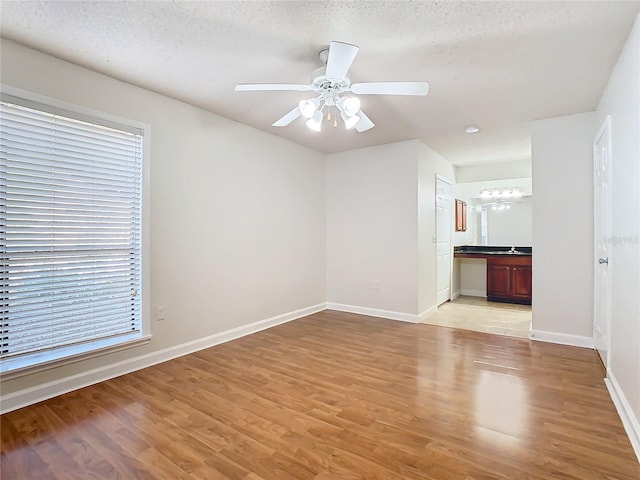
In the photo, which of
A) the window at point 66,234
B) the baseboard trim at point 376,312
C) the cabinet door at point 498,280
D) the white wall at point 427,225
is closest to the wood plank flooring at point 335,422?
the window at point 66,234

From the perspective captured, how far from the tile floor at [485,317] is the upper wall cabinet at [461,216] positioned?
1.44 m

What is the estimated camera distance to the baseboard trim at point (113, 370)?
2244mm

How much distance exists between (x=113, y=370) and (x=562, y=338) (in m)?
4.42

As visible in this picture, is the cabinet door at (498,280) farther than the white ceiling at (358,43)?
Yes

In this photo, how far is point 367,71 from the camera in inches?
100

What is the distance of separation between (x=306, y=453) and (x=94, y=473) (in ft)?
3.48

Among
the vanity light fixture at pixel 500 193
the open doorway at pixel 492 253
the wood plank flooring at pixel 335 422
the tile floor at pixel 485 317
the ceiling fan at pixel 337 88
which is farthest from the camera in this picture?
the vanity light fixture at pixel 500 193

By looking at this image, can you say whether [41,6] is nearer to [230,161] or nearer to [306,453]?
[230,161]

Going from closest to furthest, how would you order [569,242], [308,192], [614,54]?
[614,54] < [569,242] < [308,192]

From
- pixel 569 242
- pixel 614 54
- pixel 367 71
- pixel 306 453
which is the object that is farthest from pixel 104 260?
pixel 569 242

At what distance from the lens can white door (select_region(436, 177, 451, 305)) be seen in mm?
5227

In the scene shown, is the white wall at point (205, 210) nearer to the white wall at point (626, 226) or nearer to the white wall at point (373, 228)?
the white wall at point (373, 228)

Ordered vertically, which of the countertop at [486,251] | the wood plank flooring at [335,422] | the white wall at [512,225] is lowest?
the wood plank flooring at [335,422]

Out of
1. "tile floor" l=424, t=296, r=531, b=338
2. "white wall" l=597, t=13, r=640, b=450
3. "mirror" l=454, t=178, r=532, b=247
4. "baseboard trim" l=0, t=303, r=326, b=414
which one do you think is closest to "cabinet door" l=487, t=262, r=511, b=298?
"tile floor" l=424, t=296, r=531, b=338
